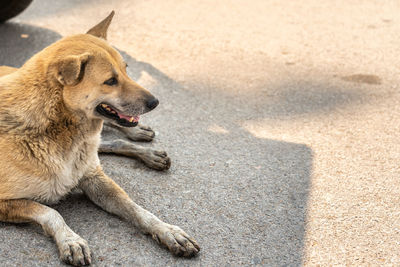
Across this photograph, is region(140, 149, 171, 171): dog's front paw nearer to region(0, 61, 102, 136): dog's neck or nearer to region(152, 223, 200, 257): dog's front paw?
region(152, 223, 200, 257): dog's front paw

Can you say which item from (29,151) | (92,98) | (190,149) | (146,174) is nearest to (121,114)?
(92,98)

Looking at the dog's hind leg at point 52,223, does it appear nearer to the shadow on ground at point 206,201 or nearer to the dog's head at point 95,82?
the shadow on ground at point 206,201

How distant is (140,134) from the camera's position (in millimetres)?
4219

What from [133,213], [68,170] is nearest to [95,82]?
[68,170]

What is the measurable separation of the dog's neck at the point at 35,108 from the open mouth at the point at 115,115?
121 mm

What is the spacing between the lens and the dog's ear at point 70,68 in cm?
276

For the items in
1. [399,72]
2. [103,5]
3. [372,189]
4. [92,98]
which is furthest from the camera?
[103,5]

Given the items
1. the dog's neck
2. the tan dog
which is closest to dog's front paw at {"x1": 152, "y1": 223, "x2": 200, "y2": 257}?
the tan dog

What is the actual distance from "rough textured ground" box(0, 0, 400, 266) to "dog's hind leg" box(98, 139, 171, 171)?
0.06 metres

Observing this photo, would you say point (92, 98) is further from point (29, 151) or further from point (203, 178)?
point (203, 178)

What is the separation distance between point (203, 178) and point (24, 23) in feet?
13.6

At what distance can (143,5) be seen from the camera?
7.37m

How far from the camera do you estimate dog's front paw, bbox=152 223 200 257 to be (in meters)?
2.87

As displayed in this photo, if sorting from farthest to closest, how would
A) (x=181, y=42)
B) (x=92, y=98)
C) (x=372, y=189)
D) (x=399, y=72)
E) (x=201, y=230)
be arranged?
(x=181, y=42) → (x=399, y=72) → (x=372, y=189) → (x=201, y=230) → (x=92, y=98)
